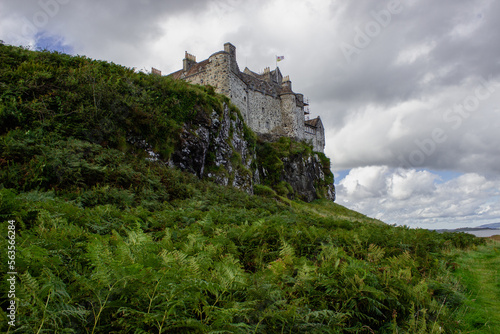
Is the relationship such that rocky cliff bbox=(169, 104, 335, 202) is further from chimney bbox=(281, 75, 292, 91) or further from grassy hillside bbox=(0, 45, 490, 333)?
chimney bbox=(281, 75, 292, 91)

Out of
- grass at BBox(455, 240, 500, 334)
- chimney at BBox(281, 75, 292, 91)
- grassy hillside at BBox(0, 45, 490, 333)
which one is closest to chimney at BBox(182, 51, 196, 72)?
chimney at BBox(281, 75, 292, 91)

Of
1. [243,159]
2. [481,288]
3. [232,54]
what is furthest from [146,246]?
[232,54]

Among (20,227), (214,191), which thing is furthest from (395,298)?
(214,191)

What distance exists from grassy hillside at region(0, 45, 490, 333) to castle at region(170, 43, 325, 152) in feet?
72.2

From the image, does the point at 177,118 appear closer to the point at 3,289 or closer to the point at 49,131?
the point at 49,131

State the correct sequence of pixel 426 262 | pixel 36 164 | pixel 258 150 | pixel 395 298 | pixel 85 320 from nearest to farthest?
pixel 85 320 → pixel 395 298 → pixel 426 262 → pixel 36 164 → pixel 258 150

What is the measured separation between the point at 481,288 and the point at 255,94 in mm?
40881

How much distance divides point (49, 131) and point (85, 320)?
39.2 feet

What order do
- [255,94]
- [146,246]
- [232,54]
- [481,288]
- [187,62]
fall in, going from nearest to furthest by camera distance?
[146,246] → [481,288] → [232,54] → [187,62] → [255,94]

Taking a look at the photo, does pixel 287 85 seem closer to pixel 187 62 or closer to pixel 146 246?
pixel 187 62

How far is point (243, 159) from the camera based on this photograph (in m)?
27.7

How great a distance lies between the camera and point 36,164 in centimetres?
909

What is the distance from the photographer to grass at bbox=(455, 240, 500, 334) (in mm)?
4078

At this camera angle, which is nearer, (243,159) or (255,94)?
(243,159)
